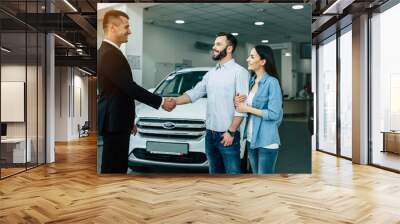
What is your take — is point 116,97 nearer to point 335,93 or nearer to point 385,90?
point 385,90

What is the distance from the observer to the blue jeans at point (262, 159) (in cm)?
594

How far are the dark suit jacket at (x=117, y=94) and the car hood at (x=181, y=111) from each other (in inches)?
3.4

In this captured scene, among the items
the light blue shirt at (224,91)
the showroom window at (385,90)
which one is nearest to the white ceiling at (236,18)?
the light blue shirt at (224,91)

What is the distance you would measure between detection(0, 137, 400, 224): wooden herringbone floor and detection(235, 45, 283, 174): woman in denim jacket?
1.28 ft

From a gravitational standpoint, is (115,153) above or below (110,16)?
below

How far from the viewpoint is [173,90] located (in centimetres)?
601

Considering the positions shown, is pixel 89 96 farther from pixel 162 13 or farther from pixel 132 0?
pixel 162 13

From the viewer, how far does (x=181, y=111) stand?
596cm

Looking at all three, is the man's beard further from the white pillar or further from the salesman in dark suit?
the white pillar

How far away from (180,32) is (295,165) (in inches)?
111

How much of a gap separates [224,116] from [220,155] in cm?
61

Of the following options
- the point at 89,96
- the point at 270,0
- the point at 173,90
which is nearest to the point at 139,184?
the point at 173,90

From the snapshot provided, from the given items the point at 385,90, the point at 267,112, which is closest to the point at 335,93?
the point at 385,90

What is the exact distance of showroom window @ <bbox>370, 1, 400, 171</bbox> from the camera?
6.88m
